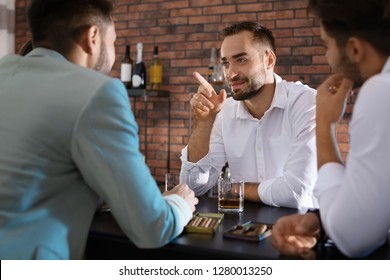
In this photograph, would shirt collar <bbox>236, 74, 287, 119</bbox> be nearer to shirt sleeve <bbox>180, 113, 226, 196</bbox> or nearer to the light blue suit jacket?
shirt sleeve <bbox>180, 113, 226, 196</bbox>

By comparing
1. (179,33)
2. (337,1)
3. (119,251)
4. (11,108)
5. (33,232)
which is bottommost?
(119,251)

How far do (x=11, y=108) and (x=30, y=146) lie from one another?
0.36 ft

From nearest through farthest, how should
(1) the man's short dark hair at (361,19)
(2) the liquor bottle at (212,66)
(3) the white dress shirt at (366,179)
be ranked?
(3) the white dress shirt at (366,179)
(1) the man's short dark hair at (361,19)
(2) the liquor bottle at (212,66)

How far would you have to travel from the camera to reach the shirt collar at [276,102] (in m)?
2.19

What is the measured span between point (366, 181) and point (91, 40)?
→ 76cm

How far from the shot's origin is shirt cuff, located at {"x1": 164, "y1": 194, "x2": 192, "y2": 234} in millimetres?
1211

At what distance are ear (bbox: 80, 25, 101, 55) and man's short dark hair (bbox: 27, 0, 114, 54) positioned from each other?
13 mm

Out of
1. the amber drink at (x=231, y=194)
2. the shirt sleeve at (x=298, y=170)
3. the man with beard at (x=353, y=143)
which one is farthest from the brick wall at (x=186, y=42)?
the man with beard at (x=353, y=143)

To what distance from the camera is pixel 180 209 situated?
1242 millimetres

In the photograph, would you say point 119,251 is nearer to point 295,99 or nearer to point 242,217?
point 242,217

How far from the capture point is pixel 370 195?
98 cm

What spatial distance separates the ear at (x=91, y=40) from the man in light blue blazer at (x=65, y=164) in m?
0.12

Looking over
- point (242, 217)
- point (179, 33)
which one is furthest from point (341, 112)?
point (179, 33)

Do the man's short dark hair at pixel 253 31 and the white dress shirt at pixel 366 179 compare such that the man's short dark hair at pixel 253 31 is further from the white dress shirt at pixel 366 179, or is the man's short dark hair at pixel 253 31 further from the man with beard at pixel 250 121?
the white dress shirt at pixel 366 179
